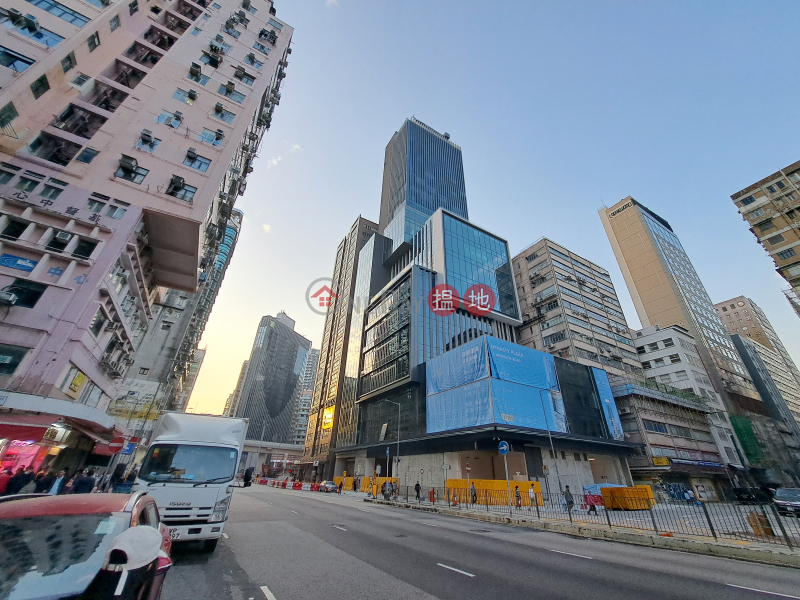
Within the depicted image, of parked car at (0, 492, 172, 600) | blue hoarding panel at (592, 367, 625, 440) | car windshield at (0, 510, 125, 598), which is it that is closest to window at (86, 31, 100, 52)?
parked car at (0, 492, 172, 600)

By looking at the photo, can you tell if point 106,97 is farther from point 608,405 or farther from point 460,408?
point 608,405

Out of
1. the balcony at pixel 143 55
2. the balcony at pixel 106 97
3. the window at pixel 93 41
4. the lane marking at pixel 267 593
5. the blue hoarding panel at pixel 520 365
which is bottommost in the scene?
the lane marking at pixel 267 593

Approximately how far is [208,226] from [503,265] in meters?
54.3

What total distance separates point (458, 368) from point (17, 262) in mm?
36878

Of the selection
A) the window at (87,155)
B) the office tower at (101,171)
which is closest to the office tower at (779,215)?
the office tower at (101,171)

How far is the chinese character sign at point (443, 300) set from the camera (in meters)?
56.0

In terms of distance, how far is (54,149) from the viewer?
22.7 meters

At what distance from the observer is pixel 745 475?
5019 cm

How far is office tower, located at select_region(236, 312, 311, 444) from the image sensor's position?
5349 inches

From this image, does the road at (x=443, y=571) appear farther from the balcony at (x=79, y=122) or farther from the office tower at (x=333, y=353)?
the office tower at (x=333, y=353)

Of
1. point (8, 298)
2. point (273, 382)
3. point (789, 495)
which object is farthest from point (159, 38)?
point (273, 382)

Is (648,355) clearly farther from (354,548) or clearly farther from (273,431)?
(273,431)

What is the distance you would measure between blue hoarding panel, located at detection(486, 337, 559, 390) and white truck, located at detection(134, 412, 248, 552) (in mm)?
29677

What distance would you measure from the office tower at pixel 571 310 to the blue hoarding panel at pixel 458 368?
76.2 ft
